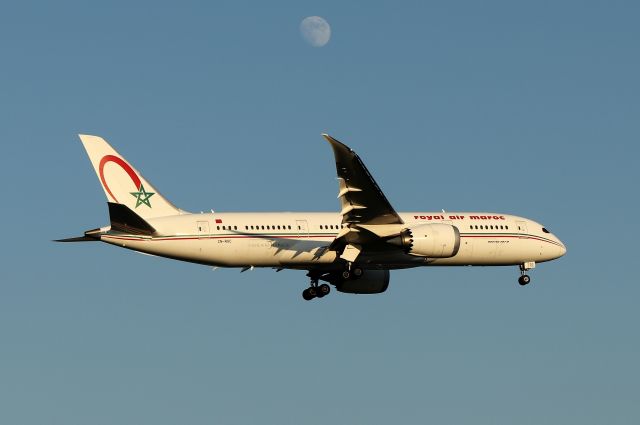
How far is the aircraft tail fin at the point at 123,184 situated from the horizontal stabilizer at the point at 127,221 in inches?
110

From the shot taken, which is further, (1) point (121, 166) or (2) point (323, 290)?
(2) point (323, 290)

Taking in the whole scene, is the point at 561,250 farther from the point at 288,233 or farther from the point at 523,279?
the point at 288,233

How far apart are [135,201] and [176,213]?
203 cm

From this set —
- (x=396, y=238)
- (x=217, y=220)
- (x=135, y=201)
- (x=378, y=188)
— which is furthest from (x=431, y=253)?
(x=135, y=201)

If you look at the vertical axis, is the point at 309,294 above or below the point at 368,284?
below

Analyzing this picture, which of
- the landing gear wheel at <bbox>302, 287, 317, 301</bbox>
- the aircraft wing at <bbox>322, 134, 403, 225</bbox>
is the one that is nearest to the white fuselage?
the aircraft wing at <bbox>322, 134, 403, 225</bbox>

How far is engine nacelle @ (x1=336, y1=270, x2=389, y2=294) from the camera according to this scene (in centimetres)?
6219

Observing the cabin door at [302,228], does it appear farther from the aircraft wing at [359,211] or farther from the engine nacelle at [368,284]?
the engine nacelle at [368,284]

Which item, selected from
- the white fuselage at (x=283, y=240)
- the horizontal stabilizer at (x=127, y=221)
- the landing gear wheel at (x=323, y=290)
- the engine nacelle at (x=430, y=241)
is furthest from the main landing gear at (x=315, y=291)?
the horizontal stabilizer at (x=127, y=221)

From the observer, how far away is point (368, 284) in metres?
62.5

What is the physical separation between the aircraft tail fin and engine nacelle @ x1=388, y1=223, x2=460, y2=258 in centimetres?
1086

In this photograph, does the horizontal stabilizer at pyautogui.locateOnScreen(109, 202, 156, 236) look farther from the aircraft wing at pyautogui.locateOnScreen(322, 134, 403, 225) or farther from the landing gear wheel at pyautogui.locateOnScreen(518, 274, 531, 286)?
the landing gear wheel at pyautogui.locateOnScreen(518, 274, 531, 286)

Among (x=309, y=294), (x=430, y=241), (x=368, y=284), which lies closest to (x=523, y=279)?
(x=368, y=284)

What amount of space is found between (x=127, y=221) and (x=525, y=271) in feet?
71.8
